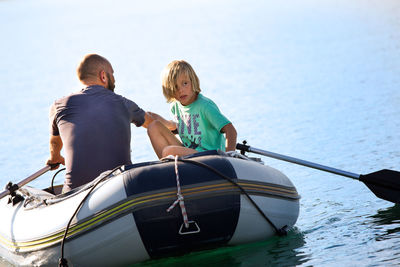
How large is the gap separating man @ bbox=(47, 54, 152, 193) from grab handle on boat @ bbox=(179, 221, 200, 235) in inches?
23.4

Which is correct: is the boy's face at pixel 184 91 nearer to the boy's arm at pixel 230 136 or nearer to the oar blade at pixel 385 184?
the boy's arm at pixel 230 136

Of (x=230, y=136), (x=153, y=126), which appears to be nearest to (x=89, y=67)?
(x=153, y=126)

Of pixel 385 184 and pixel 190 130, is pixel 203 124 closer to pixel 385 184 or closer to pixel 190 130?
pixel 190 130

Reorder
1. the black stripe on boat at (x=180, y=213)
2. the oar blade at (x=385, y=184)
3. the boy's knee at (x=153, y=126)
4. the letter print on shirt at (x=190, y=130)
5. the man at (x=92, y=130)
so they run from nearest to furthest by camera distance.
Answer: the black stripe on boat at (x=180, y=213)
the man at (x=92, y=130)
the boy's knee at (x=153, y=126)
the letter print on shirt at (x=190, y=130)
the oar blade at (x=385, y=184)

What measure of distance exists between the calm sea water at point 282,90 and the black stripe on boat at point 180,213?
0.29 m

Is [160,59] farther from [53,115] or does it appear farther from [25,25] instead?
[25,25]

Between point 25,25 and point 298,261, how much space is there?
2688cm

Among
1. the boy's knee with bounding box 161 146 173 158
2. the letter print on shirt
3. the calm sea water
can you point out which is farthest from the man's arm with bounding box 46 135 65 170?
the calm sea water

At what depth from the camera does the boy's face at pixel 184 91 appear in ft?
16.3

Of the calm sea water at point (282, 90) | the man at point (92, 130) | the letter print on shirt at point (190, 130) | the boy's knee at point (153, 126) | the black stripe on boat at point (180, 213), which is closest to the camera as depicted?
the black stripe on boat at point (180, 213)

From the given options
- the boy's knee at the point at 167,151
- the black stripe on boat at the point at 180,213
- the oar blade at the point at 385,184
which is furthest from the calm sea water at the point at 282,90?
the boy's knee at the point at 167,151

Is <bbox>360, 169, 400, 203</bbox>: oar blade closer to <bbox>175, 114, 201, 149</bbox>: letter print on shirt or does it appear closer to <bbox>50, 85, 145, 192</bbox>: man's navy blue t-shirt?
<bbox>175, 114, 201, 149</bbox>: letter print on shirt

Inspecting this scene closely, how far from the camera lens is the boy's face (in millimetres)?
4980

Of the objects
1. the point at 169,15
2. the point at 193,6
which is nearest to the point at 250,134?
the point at 169,15
